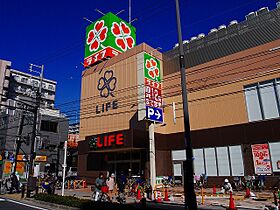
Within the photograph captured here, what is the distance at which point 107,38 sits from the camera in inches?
1380

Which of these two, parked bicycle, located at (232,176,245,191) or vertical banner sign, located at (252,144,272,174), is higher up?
vertical banner sign, located at (252,144,272,174)

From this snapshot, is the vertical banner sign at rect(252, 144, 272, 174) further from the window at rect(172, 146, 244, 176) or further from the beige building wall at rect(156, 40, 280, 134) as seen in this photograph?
the beige building wall at rect(156, 40, 280, 134)

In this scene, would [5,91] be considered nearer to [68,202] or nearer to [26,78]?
[26,78]

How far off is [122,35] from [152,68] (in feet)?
31.5

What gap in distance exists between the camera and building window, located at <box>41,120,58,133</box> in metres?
48.4

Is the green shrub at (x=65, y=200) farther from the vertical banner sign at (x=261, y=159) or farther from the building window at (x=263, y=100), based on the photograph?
the building window at (x=263, y=100)

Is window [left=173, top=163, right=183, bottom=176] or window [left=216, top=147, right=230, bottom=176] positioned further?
window [left=173, top=163, right=183, bottom=176]

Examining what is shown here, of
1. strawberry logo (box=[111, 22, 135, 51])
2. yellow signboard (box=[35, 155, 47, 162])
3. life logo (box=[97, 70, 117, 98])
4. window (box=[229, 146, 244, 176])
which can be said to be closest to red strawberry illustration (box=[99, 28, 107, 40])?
strawberry logo (box=[111, 22, 135, 51])

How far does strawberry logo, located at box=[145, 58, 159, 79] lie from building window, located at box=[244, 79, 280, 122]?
10345 millimetres

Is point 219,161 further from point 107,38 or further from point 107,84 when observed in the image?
point 107,38

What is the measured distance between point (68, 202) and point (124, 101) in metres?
17.3

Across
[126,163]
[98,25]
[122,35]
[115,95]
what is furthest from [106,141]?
[98,25]

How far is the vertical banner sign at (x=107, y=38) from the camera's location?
35062mm

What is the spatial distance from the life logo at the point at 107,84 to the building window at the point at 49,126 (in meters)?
20.1
